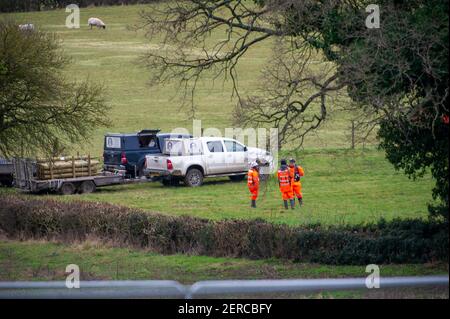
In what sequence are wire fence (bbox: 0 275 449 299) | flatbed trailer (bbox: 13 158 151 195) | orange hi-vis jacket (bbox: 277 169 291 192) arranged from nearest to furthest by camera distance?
1. wire fence (bbox: 0 275 449 299)
2. orange hi-vis jacket (bbox: 277 169 291 192)
3. flatbed trailer (bbox: 13 158 151 195)

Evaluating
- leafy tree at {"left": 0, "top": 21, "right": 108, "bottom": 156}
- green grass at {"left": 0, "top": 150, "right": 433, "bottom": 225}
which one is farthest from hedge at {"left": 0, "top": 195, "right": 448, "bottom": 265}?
leafy tree at {"left": 0, "top": 21, "right": 108, "bottom": 156}

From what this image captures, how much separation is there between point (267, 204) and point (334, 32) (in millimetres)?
10754

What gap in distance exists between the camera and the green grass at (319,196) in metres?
22.7

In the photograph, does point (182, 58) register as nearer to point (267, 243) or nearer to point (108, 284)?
point (267, 243)

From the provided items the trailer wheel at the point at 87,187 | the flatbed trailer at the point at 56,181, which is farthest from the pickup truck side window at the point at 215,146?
the trailer wheel at the point at 87,187

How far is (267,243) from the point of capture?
17156mm

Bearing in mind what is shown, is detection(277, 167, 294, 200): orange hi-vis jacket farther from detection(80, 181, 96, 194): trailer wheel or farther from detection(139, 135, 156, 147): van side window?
detection(139, 135, 156, 147): van side window

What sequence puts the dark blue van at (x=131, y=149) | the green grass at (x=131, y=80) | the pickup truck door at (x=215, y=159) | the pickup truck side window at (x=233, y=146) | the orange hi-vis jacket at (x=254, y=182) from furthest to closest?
the green grass at (x=131, y=80), the dark blue van at (x=131, y=149), the pickup truck side window at (x=233, y=146), the pickup truck door at (x=215, y=159), the orange hi-vis jacket at (x=254, y=182)

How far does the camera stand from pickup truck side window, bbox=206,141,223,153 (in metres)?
31.5

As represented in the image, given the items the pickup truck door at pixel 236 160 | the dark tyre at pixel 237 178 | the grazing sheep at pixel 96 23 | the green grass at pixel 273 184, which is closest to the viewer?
the green grass at pixel 273 184

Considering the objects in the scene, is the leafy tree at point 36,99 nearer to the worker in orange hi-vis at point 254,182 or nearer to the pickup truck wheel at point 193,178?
the pickup truck wheel at point 193,178

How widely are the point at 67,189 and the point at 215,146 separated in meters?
6.15

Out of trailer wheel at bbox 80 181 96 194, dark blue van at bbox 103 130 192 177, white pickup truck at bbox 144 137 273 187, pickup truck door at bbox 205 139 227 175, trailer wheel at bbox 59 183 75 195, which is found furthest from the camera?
dark blue van at bbox 103 130 192 177
